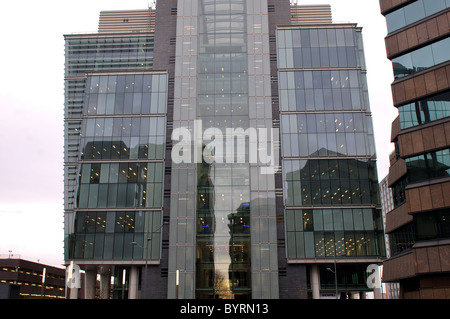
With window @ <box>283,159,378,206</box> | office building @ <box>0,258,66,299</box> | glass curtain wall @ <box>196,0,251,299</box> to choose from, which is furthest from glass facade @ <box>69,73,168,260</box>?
office building @ <box>0,258,66,299</box>

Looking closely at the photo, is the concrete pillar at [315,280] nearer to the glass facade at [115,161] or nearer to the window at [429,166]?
the glass facade at [115,161]

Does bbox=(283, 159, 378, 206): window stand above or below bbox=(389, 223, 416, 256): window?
above

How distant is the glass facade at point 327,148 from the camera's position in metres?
52.8

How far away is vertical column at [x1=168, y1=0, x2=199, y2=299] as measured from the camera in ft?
171

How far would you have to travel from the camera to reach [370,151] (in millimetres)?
55875

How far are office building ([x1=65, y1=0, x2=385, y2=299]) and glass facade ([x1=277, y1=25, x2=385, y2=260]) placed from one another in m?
0.16

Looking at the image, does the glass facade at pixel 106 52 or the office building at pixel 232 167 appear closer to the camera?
the office building at pixel 232 167

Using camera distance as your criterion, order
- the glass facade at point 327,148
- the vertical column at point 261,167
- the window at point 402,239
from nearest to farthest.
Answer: the window at point 402,239
the vertical column at point 261,167
the glass facade at point 327,148

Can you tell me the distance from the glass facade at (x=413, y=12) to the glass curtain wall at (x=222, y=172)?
26.1 metres

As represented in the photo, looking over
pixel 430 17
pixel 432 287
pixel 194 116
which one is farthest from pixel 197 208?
pixel 430 17

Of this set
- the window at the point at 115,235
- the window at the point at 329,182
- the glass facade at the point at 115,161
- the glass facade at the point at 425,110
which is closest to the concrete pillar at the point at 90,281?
the glass facade at the point at 115,161

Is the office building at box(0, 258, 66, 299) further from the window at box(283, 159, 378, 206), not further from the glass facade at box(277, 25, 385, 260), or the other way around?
the glass facade at box(277, 25, 385, 260)

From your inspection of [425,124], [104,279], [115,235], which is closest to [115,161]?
[115,235]
